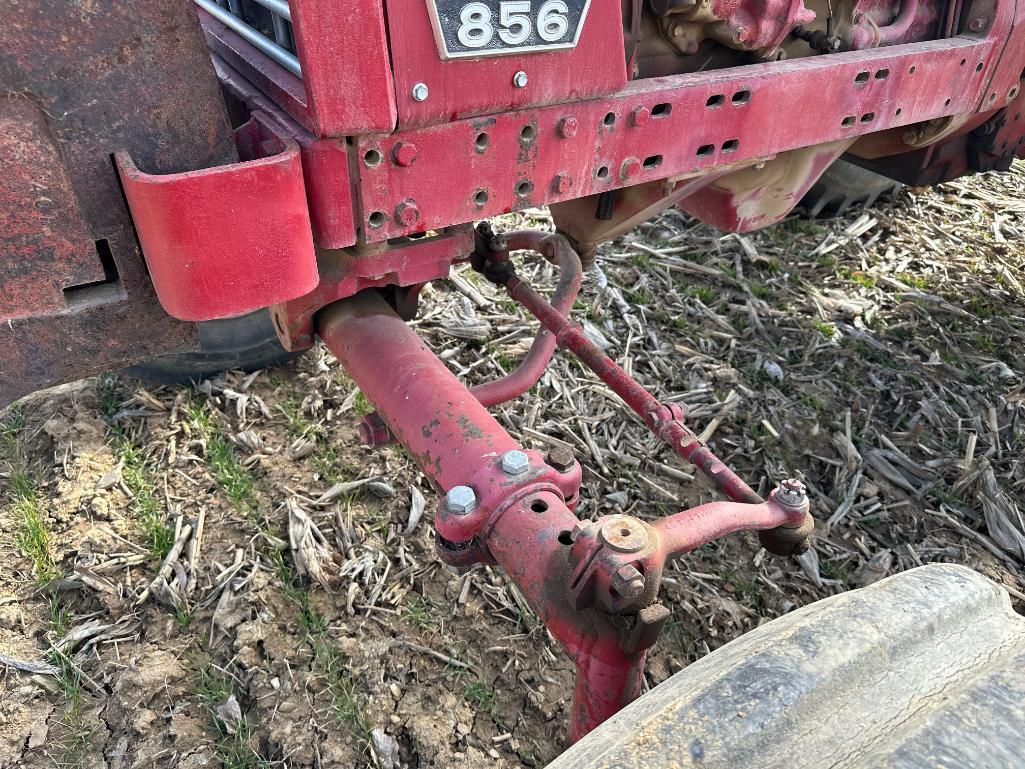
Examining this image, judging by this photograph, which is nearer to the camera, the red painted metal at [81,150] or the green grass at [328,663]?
the red painted metal at [81,150]

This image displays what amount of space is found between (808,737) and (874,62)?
5.04 ft

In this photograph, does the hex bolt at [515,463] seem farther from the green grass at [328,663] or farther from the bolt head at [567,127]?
the green grass at [328,663]

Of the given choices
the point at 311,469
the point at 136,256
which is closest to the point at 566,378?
the point at 311,469

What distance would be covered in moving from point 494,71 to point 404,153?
21cm

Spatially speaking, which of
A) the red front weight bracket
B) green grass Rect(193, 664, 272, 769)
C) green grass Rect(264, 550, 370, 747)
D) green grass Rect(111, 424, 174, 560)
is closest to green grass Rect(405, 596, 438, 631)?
green grass Rect(264, 550, 370, 747)

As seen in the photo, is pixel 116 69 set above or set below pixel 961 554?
above

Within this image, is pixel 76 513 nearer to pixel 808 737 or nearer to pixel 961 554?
pixel 808 737

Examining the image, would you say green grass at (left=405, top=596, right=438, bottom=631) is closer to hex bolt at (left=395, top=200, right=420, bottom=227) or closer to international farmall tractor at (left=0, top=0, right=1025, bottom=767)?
international farmall tractor at (left=0, top=0, right=1025, bottom=767)

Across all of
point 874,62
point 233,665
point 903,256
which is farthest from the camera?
point 903,256

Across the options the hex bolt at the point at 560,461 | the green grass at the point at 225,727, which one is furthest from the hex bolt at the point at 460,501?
the green grass at the point at 225,727

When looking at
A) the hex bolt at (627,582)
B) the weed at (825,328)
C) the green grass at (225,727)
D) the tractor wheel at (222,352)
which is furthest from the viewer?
the weed at (825,328)

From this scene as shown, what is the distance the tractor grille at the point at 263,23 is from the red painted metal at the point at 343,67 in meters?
0.05

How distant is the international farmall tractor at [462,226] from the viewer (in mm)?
1082

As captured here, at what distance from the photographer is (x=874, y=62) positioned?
5.98ft
